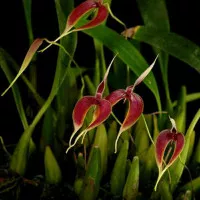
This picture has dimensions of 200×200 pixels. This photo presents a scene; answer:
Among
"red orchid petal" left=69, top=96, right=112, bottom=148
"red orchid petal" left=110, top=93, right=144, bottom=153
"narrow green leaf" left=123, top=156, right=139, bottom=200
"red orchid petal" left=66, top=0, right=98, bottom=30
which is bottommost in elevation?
"narrow green leaf" left=123, top=156, right=139, bottom=200

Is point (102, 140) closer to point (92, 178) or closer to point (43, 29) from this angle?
point (92, 178)

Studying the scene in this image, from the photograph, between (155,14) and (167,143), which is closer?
(167,143)

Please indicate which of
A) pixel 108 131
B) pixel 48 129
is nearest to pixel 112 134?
pixel 108 131

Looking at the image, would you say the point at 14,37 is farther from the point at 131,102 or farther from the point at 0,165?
the point at 131,102

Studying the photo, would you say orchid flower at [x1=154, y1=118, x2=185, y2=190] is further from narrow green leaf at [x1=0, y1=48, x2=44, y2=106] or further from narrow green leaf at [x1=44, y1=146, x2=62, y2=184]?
narrow green leaf at [x1=0, y1=48, x2=44, y2=106]

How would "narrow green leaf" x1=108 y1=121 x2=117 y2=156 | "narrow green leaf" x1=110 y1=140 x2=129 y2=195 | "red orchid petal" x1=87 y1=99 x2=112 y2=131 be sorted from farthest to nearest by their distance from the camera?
"narrow green leaf" x1=108 y1=121 x2=117 y2=156
"narrow green leaf" x1=110 y1=140 x2=129 y2=195
"red orchid petal" x1=87 y1=99 x2=112 y2=131

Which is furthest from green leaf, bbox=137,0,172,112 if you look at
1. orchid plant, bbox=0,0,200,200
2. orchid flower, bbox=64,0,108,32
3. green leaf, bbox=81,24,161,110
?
orchid flower, bbox=64,0,108,32

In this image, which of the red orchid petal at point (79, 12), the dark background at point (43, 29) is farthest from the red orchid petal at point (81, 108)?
the dark background at point (43, 29)
